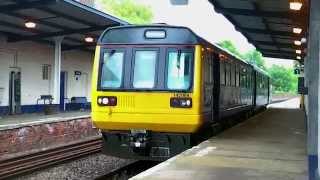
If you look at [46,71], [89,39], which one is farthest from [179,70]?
A: [46,71]

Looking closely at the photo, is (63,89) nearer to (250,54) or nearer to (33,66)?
(33,66)

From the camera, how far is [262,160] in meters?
9.98

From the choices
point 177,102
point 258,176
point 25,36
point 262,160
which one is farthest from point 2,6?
point 258,176

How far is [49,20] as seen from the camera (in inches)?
902

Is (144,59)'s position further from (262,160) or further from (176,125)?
(262,160)

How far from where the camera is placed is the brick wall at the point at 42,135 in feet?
48.4

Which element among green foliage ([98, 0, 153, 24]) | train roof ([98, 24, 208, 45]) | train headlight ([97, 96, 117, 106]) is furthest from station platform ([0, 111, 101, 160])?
green foliage ([98, 0, 153, 24])

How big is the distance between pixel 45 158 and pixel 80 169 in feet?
3.72

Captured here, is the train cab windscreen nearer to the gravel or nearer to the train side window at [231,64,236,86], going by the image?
the gravel

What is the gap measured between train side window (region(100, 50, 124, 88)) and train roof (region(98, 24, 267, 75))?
0.24m

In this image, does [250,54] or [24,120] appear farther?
[250,54]

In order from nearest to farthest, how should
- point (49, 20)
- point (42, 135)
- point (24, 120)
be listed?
point (42, 135)
point (24, 120)
point (49, 20)

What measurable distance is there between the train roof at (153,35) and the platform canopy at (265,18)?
4857mm

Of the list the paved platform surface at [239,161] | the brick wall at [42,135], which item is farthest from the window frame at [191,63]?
the brick wall at [42,135]
